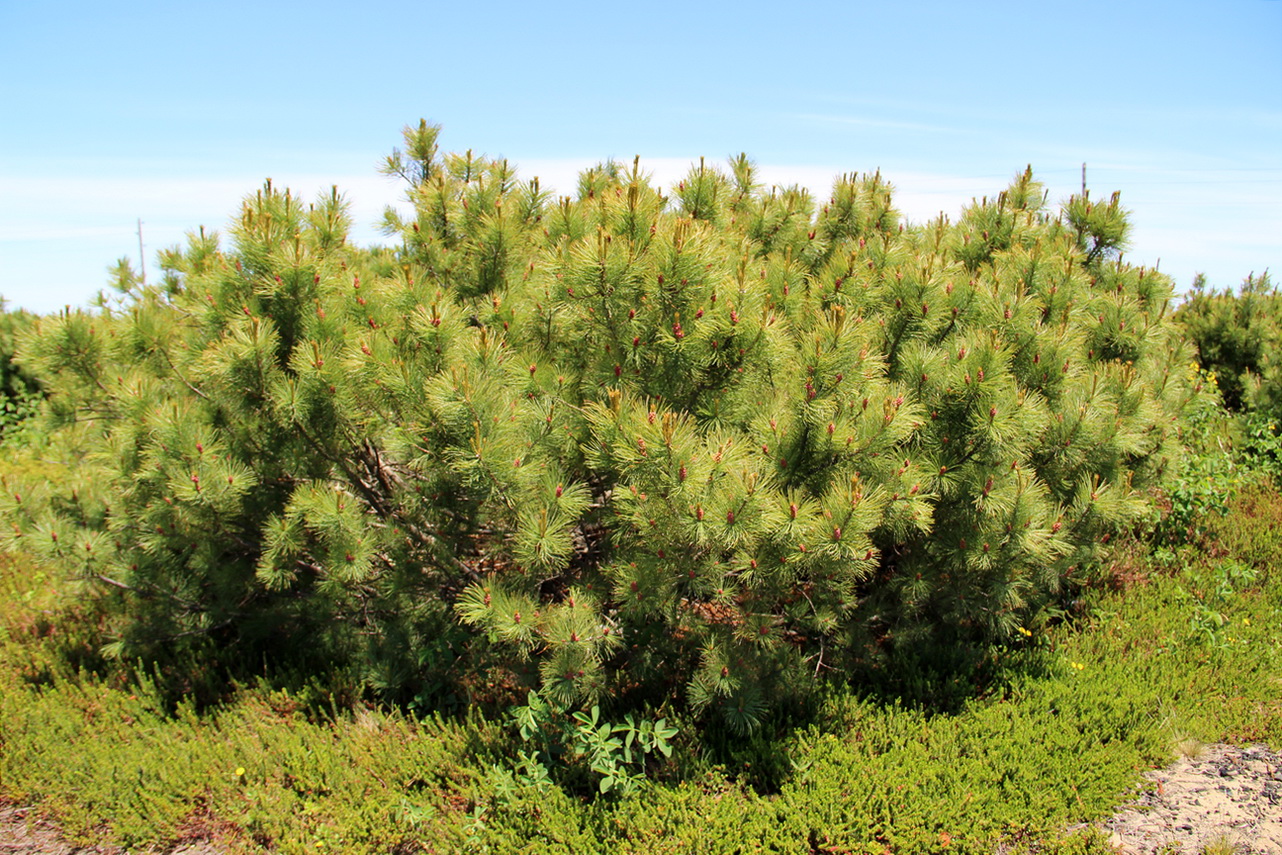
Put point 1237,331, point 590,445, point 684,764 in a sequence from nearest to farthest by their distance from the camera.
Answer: point 590,445 < point 684,764 < point 1237,331

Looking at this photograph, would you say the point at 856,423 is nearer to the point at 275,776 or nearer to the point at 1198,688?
the point at 1198,688

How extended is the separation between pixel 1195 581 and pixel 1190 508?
651 millimetres

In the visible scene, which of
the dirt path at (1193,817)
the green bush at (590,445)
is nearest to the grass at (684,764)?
the dirt path at (1193,817)

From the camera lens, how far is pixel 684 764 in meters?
3.80

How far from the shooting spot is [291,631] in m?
4.89

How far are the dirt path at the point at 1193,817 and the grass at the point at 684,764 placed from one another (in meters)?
0.08

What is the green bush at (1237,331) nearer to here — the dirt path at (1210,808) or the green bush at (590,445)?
the green bush at (590,445)

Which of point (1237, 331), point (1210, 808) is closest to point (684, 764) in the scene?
point (1210, 808)

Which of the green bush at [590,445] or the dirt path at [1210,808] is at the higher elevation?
the green bush at [590,445]

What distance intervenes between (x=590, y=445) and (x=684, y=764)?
1.60m

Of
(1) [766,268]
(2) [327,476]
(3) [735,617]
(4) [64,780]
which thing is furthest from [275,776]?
(1) [766,268]

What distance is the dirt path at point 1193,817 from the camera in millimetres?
3387

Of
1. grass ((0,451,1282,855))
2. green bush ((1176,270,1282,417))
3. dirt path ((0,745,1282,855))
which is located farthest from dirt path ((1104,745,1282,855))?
green bush ((1176,270,1282,417))

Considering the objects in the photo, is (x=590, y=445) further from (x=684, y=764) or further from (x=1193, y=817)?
(x=1193, y=817)
